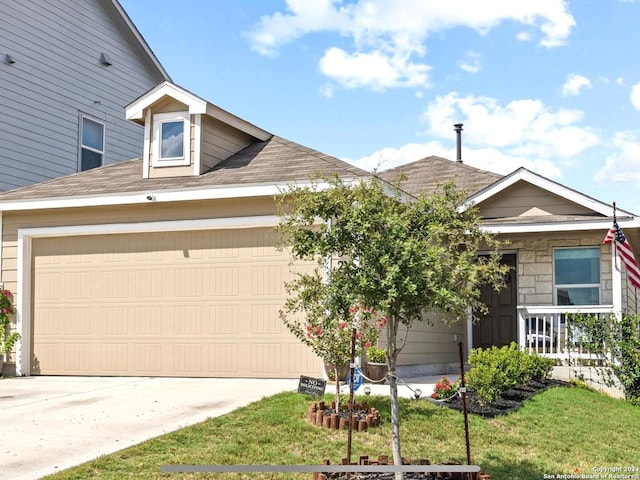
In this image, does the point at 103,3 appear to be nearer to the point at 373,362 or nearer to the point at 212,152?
the point at 212,152

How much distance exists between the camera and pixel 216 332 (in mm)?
12742

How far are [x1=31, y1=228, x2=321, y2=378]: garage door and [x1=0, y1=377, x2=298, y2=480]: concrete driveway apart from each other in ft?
1.52

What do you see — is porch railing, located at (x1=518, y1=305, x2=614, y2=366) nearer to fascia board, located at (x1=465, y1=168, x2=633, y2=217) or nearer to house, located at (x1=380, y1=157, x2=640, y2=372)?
house, located at (x1=380, y1=157, x2=640, y2=372)

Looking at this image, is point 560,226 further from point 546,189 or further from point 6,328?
point 6,328

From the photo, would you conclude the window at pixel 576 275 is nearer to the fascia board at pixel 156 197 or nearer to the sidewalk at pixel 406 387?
the sidewalk at pixel 406 387

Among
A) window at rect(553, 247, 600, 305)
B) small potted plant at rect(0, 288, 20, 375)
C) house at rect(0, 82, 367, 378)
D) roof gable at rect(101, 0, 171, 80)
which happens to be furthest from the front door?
roof gable at rect(101, 0, 171, 80)

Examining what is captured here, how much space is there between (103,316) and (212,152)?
11.1ft

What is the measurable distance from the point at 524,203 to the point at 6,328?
31.0ft

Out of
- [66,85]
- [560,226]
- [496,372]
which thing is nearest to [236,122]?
[560,226]

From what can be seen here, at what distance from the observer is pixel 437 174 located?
58.3 ft

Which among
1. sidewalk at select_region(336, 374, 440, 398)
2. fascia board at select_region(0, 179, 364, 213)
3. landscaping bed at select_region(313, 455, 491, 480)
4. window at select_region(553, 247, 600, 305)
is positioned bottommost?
landscaping bed at select_region(313, 455, 491, 480)

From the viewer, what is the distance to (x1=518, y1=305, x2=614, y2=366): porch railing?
1323 centimetres

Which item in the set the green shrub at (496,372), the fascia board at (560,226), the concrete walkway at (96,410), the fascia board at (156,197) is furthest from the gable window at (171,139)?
the green shrub at (496,372)

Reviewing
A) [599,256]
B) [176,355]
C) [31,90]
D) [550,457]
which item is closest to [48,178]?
[31,90]
